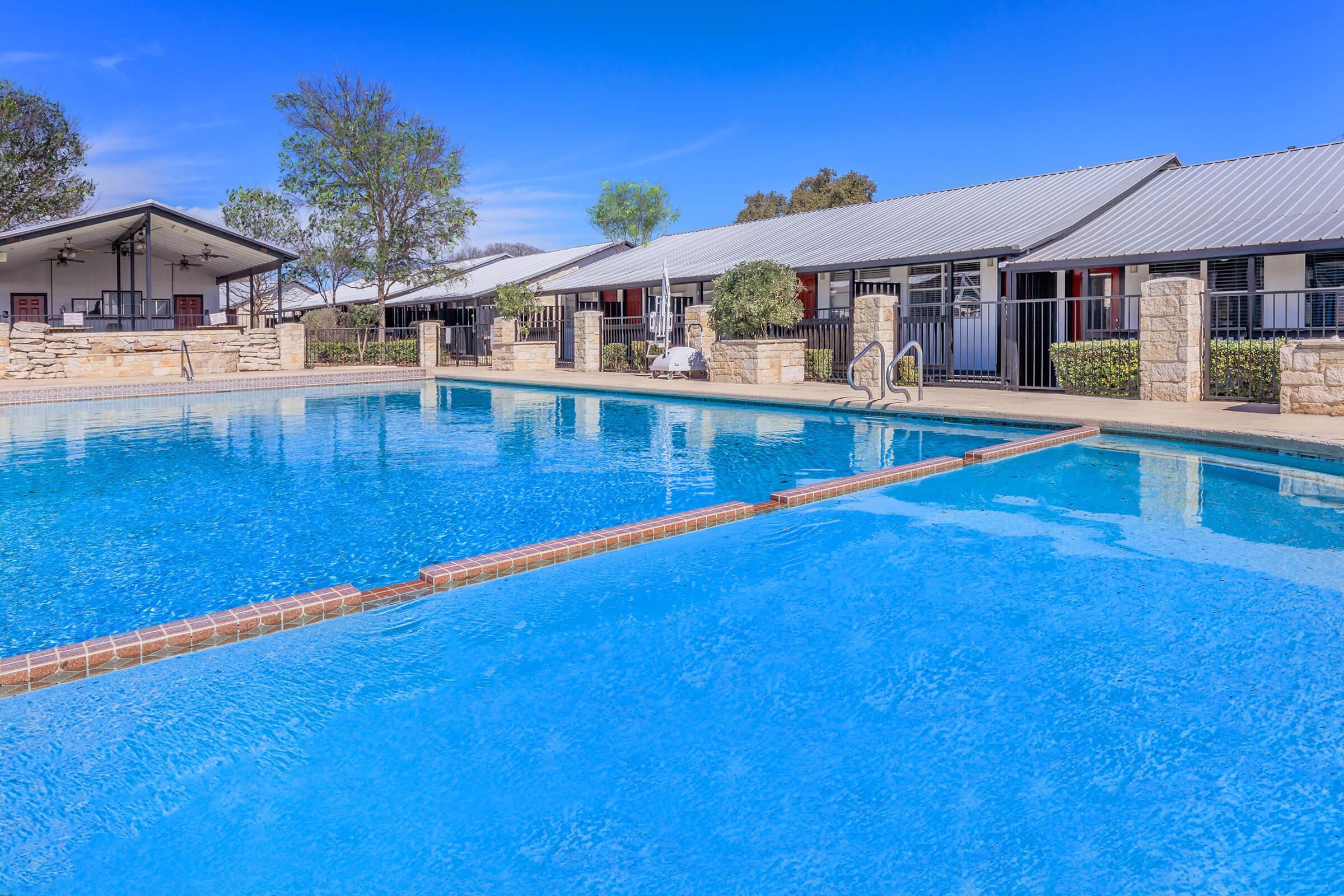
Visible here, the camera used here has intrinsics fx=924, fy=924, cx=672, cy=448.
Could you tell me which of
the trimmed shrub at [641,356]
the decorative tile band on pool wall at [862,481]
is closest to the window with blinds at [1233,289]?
the decorative tile band on pool wall at [862,481]

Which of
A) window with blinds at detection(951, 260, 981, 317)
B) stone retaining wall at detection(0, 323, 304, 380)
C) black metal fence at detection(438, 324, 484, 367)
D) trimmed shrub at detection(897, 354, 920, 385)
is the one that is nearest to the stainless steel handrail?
trimmed shrub at detection(897, 354, 920, 385)

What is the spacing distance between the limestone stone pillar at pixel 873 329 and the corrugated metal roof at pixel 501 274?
658 inches

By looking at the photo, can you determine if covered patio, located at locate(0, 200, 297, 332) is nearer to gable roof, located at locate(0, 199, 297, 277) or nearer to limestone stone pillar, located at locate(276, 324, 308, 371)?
gable roof, located at locate(0, 199, 297, 277)

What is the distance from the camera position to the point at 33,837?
2.91 metres

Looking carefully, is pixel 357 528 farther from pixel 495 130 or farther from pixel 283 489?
pixel 495 130

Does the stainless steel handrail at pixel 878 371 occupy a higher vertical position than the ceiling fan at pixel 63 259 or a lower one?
lower

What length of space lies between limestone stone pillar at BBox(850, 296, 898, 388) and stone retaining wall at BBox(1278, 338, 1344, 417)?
6.86 m

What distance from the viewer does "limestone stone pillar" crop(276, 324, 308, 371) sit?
90.8 feet

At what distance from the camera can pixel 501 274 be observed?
3775 centimetres

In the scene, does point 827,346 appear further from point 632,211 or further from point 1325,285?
point 632,211

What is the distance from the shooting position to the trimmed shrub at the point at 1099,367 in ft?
50.2

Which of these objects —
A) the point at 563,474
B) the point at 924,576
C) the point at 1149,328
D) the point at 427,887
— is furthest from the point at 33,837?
the point at 1149,328

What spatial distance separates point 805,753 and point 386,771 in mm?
1536

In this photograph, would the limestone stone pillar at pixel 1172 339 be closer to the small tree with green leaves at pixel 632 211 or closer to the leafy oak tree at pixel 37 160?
the leafy oak tree at pixel 37 160
